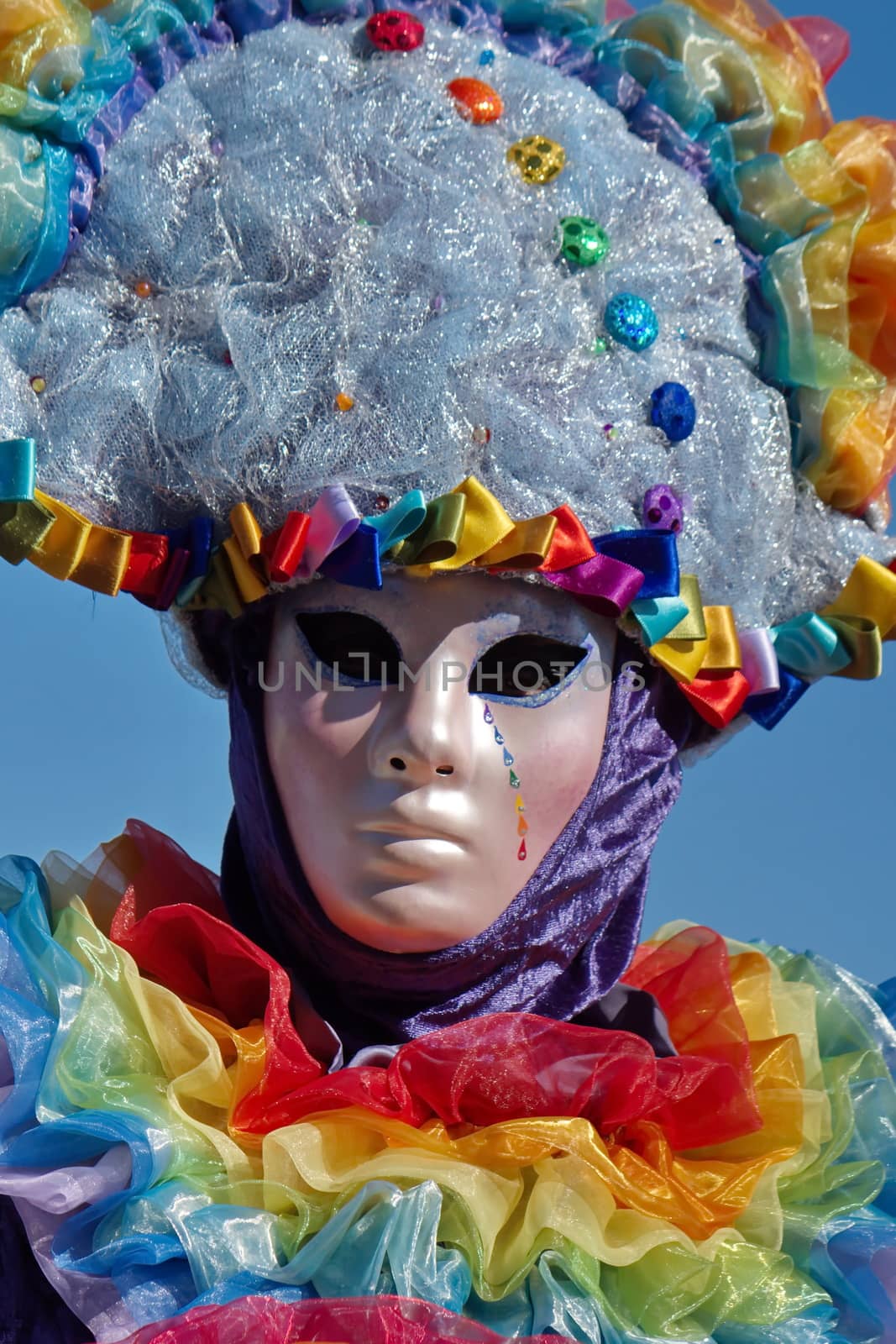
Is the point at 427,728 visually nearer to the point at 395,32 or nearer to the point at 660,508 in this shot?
the point at 660,508

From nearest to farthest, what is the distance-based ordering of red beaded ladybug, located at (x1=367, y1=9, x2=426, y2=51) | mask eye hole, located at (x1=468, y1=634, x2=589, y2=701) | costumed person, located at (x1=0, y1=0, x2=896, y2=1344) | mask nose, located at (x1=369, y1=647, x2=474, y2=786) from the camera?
costumed person, located at (x1=0, y1=0, x2=896, y2=1344)
mask nose, located at (x1=369, y1=647, x2=474, y2=786)
mask eye hole, located at (x1=468, y1=634, x2=589, y2=701)
red beaded ladybug, located at (x1=367, y1=9, x2=426, y2=51)

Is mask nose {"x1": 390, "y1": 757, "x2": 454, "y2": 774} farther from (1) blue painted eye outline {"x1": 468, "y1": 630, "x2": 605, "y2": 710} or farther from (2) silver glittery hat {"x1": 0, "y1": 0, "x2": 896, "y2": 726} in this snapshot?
(2) silver glittery hat {"x1": 0, "y1": 0, "x2": 896, "y2": 726}

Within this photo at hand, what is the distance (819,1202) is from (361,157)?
57.0 inches

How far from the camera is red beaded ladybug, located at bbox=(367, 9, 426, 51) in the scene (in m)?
2.44

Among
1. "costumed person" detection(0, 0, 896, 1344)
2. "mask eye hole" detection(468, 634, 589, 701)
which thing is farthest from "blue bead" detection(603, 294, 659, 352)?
"mask eye hole" detection(468, 634, 589, 701)

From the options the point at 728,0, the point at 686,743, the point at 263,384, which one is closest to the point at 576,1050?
the point at 686,743

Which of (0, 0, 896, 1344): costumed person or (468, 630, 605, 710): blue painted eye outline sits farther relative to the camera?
(468, 630, 605, 710): blue painted eye outline

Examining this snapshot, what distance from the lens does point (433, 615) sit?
7.55ft

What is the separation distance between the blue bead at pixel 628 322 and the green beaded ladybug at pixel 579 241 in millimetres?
64

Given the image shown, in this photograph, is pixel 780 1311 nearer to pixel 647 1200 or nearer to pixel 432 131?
pixel 647 1200

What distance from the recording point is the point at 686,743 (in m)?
2.71

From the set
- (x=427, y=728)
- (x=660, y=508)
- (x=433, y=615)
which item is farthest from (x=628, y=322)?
(x=427, y=728)

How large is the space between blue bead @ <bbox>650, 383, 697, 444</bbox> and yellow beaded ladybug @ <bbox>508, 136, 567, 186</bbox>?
32 cm

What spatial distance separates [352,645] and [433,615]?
0.12 m
